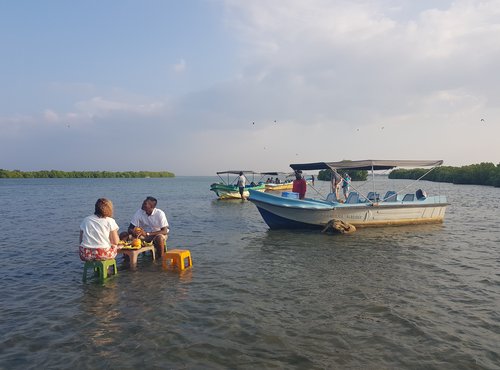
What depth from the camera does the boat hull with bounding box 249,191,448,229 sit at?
15727mm

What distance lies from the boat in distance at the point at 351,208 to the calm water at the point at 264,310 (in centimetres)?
293

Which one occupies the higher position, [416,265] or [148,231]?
[148,231]

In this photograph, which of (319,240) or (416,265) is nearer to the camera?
(416,265)

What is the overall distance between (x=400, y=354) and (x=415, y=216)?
45.7 feet

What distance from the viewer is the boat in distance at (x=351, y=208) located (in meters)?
15.8

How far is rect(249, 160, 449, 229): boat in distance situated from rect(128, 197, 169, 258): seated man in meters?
6.02

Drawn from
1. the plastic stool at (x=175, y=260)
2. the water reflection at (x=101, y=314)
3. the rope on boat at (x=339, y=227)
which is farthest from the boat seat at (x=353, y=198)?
the water reflection at (x=101, y=314)

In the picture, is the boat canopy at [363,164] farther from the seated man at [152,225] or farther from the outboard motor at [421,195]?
the seated man at [152,225]

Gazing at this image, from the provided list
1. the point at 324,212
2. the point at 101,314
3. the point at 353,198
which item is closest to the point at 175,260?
the point at 101,314

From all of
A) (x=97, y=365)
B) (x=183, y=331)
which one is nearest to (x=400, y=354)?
(x=183, y=331)

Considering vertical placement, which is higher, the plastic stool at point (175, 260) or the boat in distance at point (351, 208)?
the boat in distance at point (351, 208)

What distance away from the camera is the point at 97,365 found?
510cm

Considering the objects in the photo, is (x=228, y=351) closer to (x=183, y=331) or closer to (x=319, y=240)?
(x=183, y=331)

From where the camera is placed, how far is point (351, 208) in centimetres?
1619
